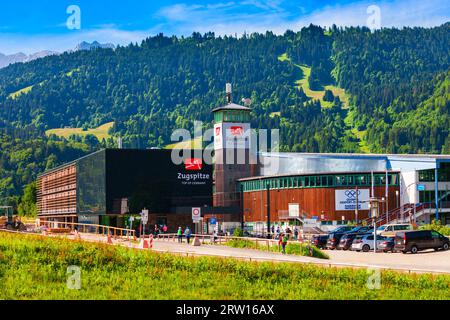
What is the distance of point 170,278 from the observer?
3522cm

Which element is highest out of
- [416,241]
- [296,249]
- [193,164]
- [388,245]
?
[193,164]

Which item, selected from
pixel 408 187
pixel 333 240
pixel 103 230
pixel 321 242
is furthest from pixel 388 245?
pixel 408 187

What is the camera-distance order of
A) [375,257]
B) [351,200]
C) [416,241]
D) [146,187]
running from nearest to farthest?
[375,257]
[416,241]
[351,200]
[146,187]

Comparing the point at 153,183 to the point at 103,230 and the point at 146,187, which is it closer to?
the point at 146,187

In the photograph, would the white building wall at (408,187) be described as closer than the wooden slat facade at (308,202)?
Yes

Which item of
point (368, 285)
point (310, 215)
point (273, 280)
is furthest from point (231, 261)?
point (310, 215)

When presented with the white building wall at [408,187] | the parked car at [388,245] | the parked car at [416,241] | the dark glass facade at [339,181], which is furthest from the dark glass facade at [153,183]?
the parked car at [416,241]

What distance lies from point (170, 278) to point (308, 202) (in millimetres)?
77354

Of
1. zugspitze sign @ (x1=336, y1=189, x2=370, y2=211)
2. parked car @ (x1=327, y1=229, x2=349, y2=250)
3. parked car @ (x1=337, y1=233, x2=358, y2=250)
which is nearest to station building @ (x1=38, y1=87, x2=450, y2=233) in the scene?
zugspitze sign @ (x1=336, y1=189, x2=370, y2=211)

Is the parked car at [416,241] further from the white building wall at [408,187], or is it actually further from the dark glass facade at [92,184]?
the dark glass facade at [92,184]

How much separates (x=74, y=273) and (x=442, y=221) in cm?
7884

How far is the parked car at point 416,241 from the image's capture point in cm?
6231

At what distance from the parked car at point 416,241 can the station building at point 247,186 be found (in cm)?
3253
